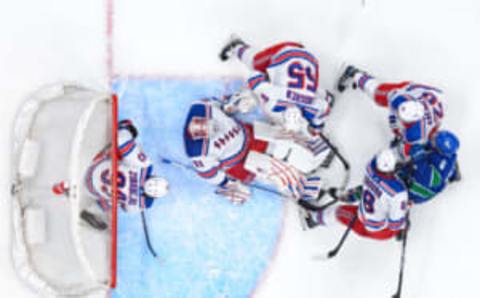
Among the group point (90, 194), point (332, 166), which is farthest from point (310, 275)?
point (90, 194)

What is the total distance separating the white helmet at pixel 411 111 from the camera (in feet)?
9.63

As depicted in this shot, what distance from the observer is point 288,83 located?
120 inches

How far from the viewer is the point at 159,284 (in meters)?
3.66

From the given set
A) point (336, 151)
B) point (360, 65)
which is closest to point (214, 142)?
point (336, 151)

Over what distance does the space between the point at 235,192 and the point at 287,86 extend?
928mm

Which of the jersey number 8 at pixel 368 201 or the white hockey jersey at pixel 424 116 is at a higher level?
the white hockey jersey at pixel 424 116

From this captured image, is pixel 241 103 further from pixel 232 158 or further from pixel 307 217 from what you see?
pixel 307 217

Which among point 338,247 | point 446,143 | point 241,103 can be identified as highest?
point 241,103

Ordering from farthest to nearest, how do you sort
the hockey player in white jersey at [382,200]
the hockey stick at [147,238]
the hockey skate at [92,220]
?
the hockey stick at [147,238] → the hockey player in white jersey at [382,200] → the hockey skate at [92,220]

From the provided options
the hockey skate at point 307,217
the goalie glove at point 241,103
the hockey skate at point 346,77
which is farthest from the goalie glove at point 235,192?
the hockey skate at point 346,77

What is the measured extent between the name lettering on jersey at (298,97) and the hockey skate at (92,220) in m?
1.31

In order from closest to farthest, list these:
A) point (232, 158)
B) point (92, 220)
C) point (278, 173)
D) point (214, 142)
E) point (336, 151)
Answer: point (92, 220)
point (214, 142)
point (232, 158)
point (278, 173)
point (336, 151)

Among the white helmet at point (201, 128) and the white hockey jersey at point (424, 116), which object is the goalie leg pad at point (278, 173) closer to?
the white helmet at point (201, 128)

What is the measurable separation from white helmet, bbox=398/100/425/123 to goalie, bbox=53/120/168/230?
4.70ft
